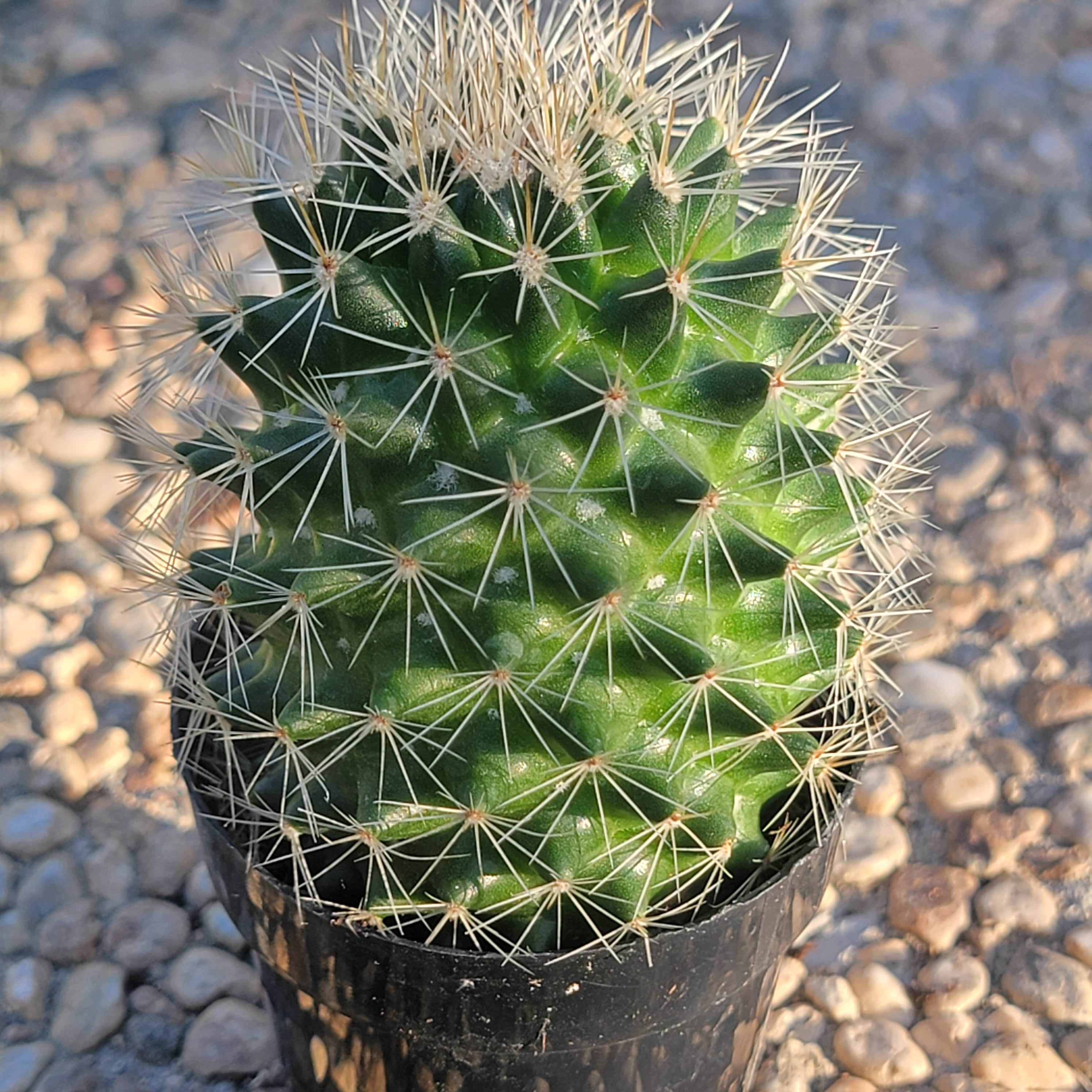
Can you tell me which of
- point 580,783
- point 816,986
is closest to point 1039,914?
point 816,986

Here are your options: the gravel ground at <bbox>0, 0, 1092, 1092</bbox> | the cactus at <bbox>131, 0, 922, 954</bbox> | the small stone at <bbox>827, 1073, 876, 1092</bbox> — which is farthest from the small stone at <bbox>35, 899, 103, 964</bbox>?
the small stone at <bbox>827, 1073, 876, 1092</bbox>

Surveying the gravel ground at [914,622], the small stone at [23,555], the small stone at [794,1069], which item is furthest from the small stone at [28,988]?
the small stone at [794,1069]

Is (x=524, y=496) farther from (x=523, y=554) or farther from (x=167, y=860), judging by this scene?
(x=167, y=860)

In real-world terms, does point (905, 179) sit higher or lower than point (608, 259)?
lower

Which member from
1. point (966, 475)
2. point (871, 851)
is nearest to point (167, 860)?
point (871, 851)

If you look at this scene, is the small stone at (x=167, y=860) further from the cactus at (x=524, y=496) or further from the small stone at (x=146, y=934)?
the cactus at (x=524, y=496)

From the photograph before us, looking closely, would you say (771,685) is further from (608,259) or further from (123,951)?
(123,951)

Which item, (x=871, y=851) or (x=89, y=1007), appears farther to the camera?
(x=871, y=851)

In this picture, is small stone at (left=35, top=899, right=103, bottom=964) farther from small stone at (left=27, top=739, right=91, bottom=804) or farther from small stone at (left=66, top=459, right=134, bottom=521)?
small stone at (left=66, top=459, right=134, bottom=521)
